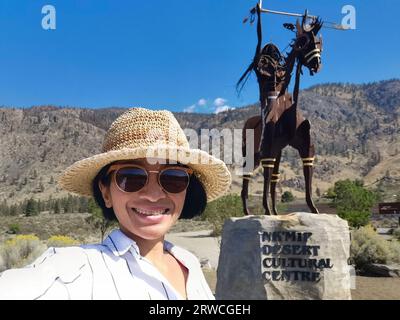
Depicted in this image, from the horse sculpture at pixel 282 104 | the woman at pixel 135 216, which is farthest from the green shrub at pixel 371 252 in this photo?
the woman at pixel 135 216

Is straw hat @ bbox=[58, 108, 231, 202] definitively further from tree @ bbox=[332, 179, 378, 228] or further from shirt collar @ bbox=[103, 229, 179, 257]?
tree @ bbox=[332, 179, 378, 228]

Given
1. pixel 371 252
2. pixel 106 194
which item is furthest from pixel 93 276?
pixel 371 252

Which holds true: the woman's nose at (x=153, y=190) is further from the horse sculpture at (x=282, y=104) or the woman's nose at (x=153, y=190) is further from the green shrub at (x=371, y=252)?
the green shrub at (x=371, y=252)

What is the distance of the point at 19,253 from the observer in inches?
559

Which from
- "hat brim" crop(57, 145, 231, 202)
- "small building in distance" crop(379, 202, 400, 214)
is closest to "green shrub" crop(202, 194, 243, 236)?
"hat brim" crop(57, 145, 231, 202)

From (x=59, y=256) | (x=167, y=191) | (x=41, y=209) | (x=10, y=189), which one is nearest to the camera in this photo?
(x=59, y=256)

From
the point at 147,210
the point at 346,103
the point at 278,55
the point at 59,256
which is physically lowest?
the point at 59,256

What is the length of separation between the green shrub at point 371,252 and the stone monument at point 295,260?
9861mm

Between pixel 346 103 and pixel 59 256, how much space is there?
17221cm

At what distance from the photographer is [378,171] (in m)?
102

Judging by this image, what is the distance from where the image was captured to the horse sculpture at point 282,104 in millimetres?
8391

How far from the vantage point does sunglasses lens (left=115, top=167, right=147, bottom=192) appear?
2.06 meters
